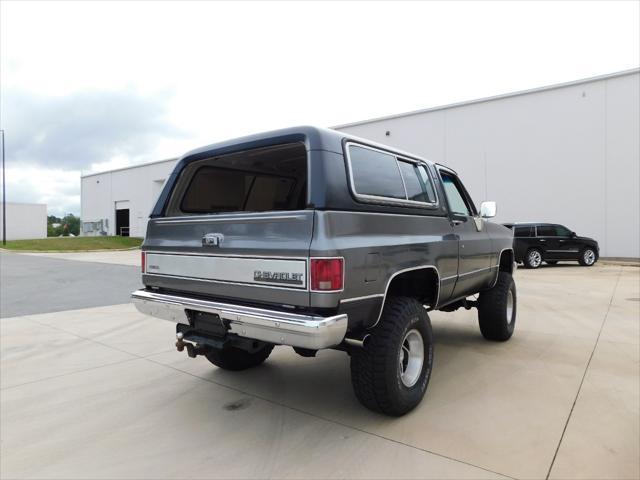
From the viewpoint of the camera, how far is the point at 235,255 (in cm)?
303

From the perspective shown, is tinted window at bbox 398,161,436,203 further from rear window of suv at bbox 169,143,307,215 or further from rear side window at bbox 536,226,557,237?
rear side window at bbox 536,226,557,237

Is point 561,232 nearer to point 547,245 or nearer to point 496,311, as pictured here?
point 547,245

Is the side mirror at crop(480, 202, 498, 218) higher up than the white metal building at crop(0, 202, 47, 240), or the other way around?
the white metal building at crop(0, 202, 47, 240)

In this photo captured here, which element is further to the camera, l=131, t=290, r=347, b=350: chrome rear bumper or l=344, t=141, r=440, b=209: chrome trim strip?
l=344, t=141, r=440, b=209: chrome trim strip

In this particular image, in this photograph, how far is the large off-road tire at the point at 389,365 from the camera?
299 cm

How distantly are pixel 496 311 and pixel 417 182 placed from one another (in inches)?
87.6

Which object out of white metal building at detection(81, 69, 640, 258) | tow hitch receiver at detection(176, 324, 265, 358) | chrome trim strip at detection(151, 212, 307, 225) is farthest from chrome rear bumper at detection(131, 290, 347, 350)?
white metal building at detection(81, 69, 640, 258)

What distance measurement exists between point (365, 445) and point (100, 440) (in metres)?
1.82

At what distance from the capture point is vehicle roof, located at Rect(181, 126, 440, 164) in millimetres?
2896

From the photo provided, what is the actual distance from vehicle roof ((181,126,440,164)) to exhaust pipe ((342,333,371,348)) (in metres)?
1.26

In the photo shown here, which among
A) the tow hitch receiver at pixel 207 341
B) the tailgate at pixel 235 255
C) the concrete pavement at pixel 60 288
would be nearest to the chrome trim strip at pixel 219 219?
the tailgate at pixel 235 255

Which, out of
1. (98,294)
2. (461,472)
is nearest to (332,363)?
(461,472)

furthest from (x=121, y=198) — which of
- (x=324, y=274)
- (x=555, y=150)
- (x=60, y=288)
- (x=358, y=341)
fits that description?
(x=324, y=274)

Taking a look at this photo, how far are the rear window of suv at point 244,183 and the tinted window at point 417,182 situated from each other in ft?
2.98
